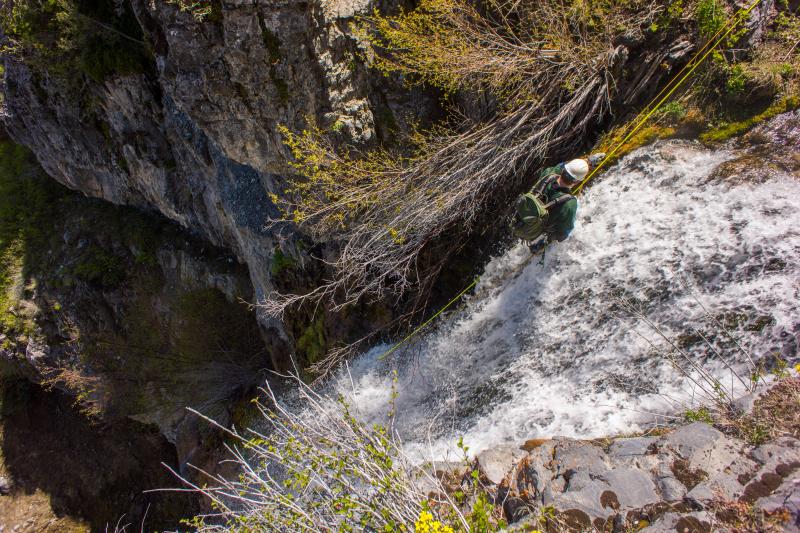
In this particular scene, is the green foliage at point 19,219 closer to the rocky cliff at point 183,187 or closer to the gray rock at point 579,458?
the rocky cliff at point 183,187

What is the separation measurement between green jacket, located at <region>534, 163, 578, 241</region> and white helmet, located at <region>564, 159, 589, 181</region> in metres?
0.11

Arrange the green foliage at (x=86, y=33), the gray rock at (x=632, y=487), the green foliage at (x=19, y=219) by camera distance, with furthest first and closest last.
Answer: the green foliage at (x=19, y=219) → the green foliage at (x=86, y=33) → the gray rock at (x=632, y=487)

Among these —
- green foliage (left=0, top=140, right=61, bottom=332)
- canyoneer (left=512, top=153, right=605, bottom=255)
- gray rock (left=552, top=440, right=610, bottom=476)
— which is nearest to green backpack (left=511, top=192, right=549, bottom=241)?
canyoneer (left=512, top=153, right=605, bottom=255)

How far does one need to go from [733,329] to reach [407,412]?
11.7ft

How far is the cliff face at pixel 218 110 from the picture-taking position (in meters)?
4.51

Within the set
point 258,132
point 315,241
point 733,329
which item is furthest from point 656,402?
point 258,132

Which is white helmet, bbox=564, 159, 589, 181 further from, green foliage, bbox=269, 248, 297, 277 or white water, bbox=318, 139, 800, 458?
green foliage, bbox=269, 248, 297, 277

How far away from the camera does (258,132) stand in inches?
200

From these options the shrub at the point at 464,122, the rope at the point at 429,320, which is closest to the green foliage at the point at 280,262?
the shrub at the point at 464,122

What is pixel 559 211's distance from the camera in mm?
4242

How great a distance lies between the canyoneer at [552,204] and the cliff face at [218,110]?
2000 millimetres

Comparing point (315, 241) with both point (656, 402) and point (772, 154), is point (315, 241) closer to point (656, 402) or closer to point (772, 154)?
point (656, 402)

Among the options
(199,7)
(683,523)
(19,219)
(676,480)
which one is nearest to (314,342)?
(199,7)

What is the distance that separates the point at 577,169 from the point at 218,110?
3801 mm
